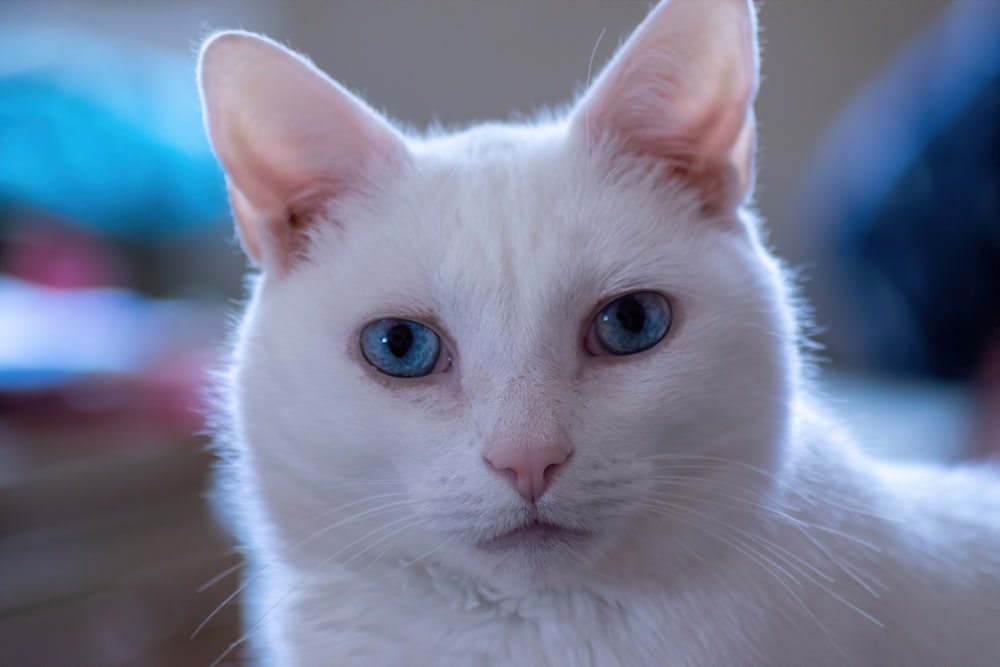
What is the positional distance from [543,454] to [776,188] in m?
1.89

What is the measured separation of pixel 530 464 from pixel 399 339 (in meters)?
0.22

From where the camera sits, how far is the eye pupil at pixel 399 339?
0.89 metres

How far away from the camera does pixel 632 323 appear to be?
89 centimetres

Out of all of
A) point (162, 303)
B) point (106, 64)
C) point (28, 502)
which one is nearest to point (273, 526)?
point (28, 502)

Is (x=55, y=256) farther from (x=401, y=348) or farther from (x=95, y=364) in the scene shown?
(x=401, y=348)

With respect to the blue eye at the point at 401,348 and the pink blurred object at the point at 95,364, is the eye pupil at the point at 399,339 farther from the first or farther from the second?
the pink blurred object at the point at 95,364

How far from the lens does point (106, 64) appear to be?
250 centimetres

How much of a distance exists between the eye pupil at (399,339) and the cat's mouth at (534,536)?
0.69 feet

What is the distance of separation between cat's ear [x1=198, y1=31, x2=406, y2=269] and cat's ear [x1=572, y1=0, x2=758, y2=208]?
0.26 meters

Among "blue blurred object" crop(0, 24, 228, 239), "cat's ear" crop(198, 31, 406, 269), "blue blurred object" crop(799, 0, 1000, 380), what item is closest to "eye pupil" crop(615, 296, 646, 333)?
"cat's ear" crop(198, 31, 406, 269)

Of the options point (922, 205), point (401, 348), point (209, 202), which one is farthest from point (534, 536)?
point (209, 202)

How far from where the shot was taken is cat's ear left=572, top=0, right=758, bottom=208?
35.5 inches

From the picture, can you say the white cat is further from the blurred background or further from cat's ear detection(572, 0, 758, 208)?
the blurred background

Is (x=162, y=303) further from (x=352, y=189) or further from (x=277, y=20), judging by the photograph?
(x=352, y=189)
